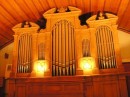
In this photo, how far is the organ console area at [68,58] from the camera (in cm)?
528

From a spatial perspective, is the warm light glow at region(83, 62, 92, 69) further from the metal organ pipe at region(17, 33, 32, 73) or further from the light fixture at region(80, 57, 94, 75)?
the metal organ pipe at region(17, 33, 32, 73)

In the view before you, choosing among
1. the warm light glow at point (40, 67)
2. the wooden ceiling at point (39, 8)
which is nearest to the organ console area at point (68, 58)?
the warm light glow at point (40, 67)

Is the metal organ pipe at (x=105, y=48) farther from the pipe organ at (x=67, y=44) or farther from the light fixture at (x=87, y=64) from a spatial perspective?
the light fixture at (x=87, y=64)

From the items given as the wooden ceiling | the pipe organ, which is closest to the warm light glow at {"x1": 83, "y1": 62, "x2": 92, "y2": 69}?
the pipe organ

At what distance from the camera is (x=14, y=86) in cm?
575

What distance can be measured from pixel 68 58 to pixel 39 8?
6.08 ft

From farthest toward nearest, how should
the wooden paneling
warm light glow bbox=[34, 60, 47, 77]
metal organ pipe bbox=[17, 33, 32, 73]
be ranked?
metal organ pipe bbox=[17, 33, 32, 73] < warm light glow bbox=[34, 60, 47, 77] < the wooden paneling

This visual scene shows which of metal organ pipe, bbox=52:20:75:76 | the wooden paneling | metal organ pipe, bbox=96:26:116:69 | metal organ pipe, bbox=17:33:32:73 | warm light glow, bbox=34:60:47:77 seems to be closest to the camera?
the wooden paneling

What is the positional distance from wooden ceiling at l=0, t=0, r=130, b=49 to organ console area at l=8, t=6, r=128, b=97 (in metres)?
0.21

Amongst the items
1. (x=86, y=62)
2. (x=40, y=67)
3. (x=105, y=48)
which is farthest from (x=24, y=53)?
(x=105, y=48)

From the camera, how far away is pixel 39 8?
6.06 m

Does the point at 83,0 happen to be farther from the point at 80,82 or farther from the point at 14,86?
the point at 14,86

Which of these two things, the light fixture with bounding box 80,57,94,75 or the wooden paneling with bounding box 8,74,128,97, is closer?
the wooden paneling with bounding box 8,74,128,97

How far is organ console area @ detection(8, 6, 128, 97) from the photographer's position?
17.3 feet
